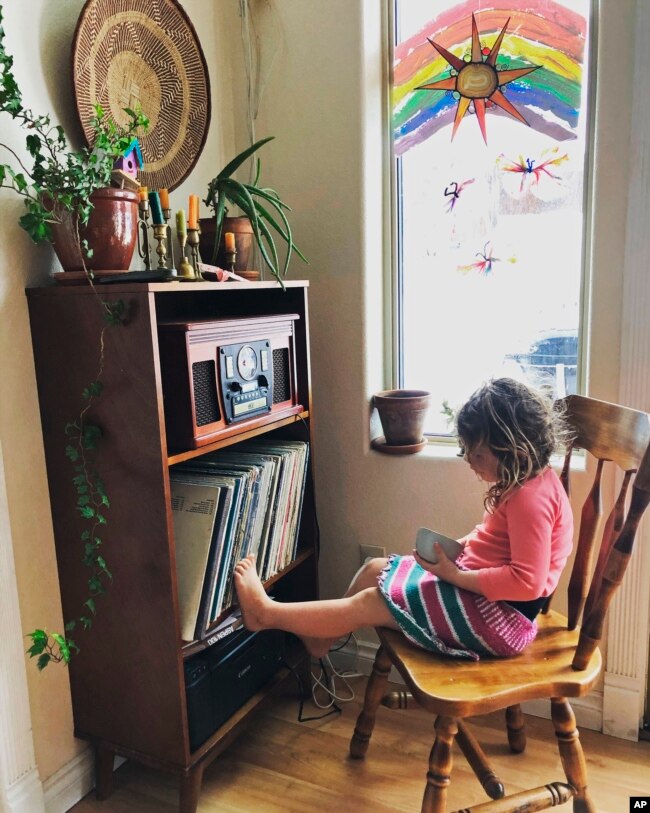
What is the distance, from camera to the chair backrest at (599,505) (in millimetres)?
1199

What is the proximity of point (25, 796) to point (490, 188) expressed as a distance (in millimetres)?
1810

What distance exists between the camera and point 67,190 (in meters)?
1.27

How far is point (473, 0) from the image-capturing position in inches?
70.7

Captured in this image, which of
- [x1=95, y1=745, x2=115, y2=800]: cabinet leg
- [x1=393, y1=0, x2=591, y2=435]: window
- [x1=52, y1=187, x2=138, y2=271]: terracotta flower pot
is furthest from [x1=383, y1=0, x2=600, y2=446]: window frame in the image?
[x1=95, y1=745, x2=115, y2=800]: cabinet leg

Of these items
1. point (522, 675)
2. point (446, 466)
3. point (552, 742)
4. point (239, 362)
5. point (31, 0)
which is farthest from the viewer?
point (446, 466)

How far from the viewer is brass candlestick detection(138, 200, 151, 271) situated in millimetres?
1536

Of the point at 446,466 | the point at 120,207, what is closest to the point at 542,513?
the point at 446,466

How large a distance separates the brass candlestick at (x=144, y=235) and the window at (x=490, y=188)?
0.74m

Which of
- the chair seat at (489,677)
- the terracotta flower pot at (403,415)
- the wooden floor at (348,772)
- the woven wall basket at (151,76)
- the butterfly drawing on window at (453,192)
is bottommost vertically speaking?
the wooden floor at (348,772)

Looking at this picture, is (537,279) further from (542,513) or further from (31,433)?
(31,433)

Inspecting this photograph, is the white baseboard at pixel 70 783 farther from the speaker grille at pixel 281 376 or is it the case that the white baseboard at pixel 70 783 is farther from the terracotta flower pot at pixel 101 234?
the terracotta flower pot at pixel 101 234

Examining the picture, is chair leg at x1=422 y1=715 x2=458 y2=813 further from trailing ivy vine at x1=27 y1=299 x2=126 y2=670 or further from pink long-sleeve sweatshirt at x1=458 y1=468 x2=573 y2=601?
trailing ivy vine at x1=27 y1=299 x2=126 y2=670

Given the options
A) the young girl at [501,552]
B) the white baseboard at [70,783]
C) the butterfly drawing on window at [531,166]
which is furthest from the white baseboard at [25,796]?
the butterfly drawing on window at [531,166]

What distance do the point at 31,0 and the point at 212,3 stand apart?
2.29ft
